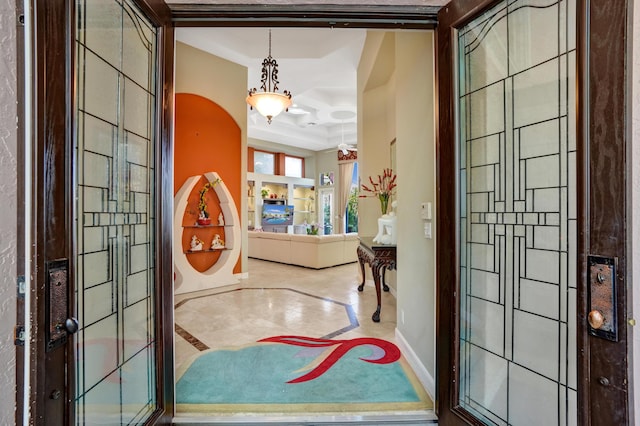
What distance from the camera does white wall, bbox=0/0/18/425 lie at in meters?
0.85

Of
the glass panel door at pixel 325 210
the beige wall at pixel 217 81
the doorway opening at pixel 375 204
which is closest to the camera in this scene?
the doorway opening at pixel 375 204

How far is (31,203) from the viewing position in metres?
0.86

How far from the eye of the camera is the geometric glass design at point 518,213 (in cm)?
114

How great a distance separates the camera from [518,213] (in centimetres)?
131

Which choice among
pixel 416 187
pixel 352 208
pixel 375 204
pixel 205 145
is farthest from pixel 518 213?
pixel 352 208

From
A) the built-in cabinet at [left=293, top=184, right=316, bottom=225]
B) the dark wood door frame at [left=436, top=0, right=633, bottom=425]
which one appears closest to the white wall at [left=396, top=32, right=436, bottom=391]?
the dark wood door frame at [left=436, top=0, right=633, bottom=425]

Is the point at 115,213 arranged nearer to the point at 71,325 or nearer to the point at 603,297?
the point at 71,325

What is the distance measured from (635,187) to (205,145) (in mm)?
5024

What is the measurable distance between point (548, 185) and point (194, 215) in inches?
181

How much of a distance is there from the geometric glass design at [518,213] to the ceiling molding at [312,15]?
263 mm

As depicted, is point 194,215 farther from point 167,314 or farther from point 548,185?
point 548,185

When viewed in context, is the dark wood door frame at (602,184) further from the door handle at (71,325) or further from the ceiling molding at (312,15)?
the door handle at (71,325)

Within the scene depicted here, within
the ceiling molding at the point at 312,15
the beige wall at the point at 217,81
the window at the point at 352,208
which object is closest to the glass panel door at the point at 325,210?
the window at the point at 352,208

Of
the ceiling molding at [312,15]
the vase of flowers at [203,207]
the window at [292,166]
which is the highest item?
the window at [292,166]
